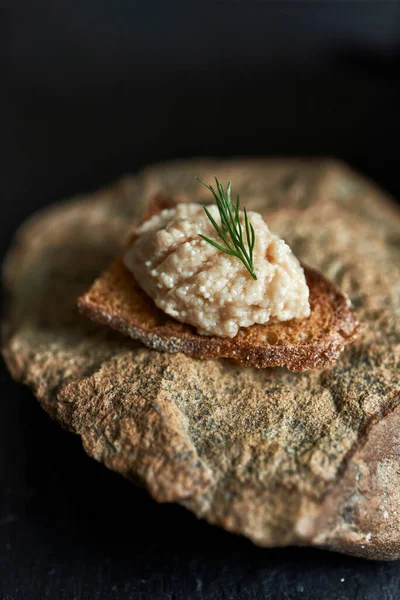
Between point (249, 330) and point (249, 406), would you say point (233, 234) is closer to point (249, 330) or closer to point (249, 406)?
point (249, 330)

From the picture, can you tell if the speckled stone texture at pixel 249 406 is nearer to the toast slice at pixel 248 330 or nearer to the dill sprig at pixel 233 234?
the toast slice at pixel 248 330

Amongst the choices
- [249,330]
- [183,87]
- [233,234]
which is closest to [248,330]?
[249,330]

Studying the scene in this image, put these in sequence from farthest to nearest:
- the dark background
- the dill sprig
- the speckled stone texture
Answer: the dark background < the dill sprig < the speckled stone texture

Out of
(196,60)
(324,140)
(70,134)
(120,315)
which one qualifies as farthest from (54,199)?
(120,315)

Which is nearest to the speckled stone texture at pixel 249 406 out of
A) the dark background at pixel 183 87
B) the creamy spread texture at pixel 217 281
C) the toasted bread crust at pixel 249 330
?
the toasted bread crust at pixel 249 330

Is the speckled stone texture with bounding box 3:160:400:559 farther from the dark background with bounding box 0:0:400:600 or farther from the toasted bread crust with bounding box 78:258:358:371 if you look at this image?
the dark background with bounding box 0:0:400:600

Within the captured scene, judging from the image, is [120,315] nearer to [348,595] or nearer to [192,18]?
[348,595]

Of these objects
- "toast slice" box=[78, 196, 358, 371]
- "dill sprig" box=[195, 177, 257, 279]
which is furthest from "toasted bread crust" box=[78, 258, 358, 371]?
"dill sprig" box=[195, 177, 257, 279]
